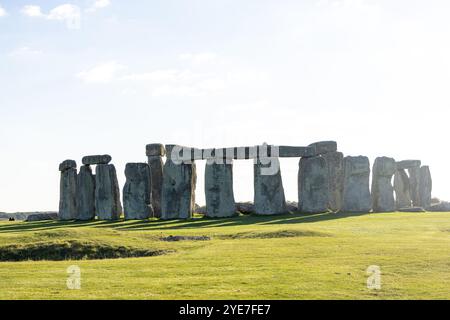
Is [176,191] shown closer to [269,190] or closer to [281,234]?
[269,190]

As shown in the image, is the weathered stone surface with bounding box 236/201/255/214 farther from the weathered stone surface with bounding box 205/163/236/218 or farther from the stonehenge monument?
the weathered stone surface with bounding box 205/163/236/218

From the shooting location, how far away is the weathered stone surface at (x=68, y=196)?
141 feet

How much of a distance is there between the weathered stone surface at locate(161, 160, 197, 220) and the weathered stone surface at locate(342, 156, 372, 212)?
9931 mm

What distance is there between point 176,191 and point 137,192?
8.47 ft

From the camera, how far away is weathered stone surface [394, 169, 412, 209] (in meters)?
46.4

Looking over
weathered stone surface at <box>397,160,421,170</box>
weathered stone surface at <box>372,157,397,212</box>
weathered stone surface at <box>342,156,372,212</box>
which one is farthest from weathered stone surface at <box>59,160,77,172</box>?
weathered stone surface at <box>397,160,421,170</box>

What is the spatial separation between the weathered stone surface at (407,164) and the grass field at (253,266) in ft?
59.3

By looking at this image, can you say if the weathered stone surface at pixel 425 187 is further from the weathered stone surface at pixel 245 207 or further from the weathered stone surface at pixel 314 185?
the weathered stone surface at pixel 245 207

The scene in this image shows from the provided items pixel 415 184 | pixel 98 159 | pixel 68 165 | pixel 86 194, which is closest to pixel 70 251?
pixel 98 159

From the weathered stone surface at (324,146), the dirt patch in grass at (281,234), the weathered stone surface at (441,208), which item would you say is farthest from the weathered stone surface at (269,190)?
the weathered stone surface at (441,208)

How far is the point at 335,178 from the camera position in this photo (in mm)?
42500

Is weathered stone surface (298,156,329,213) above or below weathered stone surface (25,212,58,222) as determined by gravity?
above
